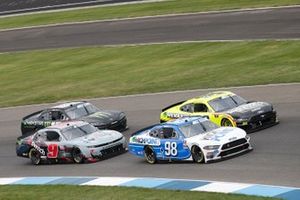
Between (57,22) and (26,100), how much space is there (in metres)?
20.0

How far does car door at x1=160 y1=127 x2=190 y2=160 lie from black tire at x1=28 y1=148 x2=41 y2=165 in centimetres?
494

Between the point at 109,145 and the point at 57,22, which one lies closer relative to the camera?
the point at 109,145

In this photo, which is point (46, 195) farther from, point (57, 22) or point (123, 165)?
point (57, 22)

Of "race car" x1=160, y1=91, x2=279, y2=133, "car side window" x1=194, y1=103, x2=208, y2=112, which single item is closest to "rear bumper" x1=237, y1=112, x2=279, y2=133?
"race car" x1=160, y1=91, x2=279, y2=133

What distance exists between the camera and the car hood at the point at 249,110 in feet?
84.9

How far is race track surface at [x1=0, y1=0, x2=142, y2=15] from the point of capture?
6512 cm

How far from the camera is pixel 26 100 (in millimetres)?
39688

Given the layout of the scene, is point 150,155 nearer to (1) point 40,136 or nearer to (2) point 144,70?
(1) point 40,136

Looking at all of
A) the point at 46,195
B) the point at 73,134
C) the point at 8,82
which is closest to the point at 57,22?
the point at 8,82

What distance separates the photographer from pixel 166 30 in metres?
49.3

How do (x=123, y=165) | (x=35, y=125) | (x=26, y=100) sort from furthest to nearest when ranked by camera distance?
(x=26, y=100) < (x=35, y=125) < (x=123, y=165)

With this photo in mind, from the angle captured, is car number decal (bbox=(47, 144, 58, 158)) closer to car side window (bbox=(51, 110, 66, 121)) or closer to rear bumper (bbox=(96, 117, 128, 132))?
rear bumper (bbox=(96, 117, 128, 132))

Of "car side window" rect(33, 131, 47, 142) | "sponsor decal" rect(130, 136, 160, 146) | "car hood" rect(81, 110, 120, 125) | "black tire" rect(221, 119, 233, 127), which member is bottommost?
"car hood" rect(81, 110, 120, 125)

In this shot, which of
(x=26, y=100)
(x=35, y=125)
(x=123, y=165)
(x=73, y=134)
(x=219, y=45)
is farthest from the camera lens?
(x=219, y=45)
